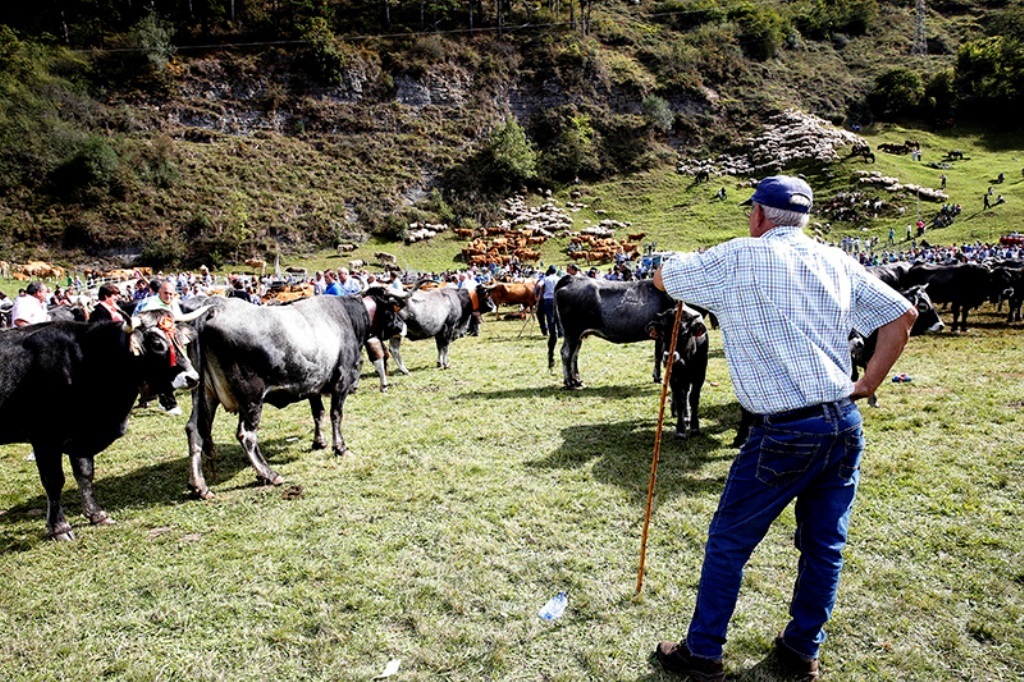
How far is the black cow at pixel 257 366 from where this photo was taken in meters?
5.86

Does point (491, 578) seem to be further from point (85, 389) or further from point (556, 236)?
point (556, 236)

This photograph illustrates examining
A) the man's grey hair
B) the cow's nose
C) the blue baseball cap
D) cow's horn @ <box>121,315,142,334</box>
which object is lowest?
the cow's nose

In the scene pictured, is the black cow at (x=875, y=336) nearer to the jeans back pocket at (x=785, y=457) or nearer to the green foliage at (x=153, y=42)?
the jeans back pocket at (x=785, y=457)

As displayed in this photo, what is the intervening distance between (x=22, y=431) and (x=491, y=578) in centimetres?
460

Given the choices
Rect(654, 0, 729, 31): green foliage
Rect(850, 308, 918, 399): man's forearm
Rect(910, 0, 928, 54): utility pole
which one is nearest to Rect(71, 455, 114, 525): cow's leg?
Rect(850, 308, 918, 399): man's forearm

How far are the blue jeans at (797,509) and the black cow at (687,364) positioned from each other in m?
4.17

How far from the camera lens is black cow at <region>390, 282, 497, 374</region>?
12312 mm

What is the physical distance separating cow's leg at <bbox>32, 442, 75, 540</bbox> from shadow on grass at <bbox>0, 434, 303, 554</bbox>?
0.65 ft

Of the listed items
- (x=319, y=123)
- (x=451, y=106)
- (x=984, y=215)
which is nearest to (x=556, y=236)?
(x=451, y=106)

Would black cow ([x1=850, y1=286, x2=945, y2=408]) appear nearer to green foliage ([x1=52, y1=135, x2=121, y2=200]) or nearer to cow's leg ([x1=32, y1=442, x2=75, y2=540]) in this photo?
cow's leg ([x1=32, y1=442, x2=75, y2=540])

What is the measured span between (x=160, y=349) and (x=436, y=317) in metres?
7.78

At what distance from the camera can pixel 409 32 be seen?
216 ft

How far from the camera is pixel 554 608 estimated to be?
3838 millimetres

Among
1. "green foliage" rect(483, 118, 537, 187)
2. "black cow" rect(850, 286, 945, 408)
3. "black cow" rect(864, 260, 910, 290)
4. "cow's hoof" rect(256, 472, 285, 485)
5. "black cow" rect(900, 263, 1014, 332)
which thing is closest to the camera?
"cow's hoof" rect(256, 472, 285, 485)
